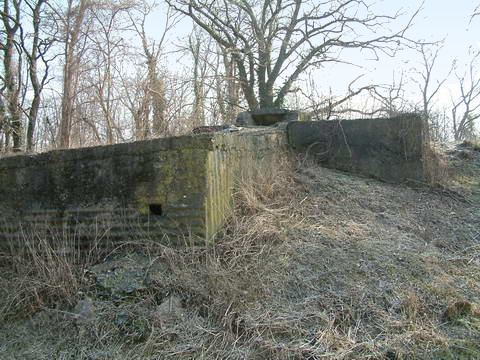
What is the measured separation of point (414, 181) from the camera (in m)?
6.13

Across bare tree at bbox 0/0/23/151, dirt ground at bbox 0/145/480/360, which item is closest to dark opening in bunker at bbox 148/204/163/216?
dirt ground at bbox 0/145/480/360

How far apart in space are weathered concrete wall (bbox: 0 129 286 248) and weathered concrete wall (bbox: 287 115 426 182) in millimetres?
2126

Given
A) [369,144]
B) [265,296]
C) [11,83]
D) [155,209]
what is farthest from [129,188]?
[11,83]

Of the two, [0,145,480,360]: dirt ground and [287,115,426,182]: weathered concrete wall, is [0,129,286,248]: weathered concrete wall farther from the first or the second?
[287,115,426,182]: weathered concrete wall

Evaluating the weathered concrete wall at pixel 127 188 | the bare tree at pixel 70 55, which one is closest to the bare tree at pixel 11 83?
the bare tree at pixel 70 55

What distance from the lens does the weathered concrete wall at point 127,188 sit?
162 inches

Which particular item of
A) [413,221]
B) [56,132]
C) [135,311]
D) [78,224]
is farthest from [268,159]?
[56,132]

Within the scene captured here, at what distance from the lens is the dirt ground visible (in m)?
3.14

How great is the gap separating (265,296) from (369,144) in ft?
11.4

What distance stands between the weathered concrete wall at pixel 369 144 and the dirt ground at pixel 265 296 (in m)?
1.51

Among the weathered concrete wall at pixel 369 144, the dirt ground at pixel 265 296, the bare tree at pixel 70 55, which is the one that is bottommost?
the dirt ground at pixel 265 296

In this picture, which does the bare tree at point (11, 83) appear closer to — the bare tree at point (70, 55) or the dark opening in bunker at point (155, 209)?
the bare tree at point (70, 55)

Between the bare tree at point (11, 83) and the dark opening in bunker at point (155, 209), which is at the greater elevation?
the bare tree at point (11, 83)

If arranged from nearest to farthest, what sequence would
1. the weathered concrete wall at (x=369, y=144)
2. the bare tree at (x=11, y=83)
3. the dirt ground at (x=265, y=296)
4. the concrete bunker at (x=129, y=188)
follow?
the dirt ground at (x=265, y=296) < the concrete bunker at (x=129, y=188) < the weathered concrete wall at (x=369, y=144) < the bare tree at (x=11, y=83)
